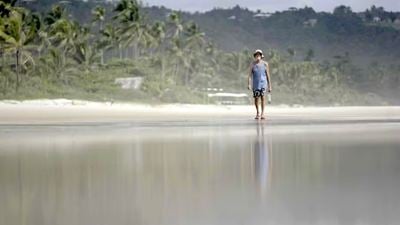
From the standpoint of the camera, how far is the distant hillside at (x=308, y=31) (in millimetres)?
112375

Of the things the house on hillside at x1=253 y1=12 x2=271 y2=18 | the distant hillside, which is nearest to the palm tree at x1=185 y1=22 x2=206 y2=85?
the distant hillside

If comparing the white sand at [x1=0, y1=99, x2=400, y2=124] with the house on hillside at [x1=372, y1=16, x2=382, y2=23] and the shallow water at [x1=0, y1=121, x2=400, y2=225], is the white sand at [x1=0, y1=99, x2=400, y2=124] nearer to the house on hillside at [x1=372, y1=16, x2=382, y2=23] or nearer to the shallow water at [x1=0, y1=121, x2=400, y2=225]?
the shallow water at [x1=0, y1=121, x2=400, y2=225]

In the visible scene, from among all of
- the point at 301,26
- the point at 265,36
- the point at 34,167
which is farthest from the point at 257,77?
the point at 301,26

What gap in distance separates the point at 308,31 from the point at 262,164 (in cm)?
12175

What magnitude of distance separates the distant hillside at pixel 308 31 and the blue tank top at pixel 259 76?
93.9m

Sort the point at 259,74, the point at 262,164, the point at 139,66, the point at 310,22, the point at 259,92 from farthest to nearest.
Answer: the point at 310,22, the point at 139,66, the point at 259,92, the point at 259,74, the point at 262,164

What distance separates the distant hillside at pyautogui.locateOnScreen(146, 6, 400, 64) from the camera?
11238 cm

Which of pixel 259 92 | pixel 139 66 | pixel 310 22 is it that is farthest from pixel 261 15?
pixel 259 92

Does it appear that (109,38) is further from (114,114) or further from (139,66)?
(114,114)

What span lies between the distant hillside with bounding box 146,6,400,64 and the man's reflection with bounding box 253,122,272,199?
99.3 m

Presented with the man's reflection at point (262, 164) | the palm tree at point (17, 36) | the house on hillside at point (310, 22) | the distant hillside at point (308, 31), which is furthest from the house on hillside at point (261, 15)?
the man's reflection at point (262, 164)

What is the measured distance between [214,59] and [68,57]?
966 inches

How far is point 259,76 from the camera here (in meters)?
12.2

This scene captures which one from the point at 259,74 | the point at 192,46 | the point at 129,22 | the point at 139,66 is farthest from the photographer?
the point at 192,46
